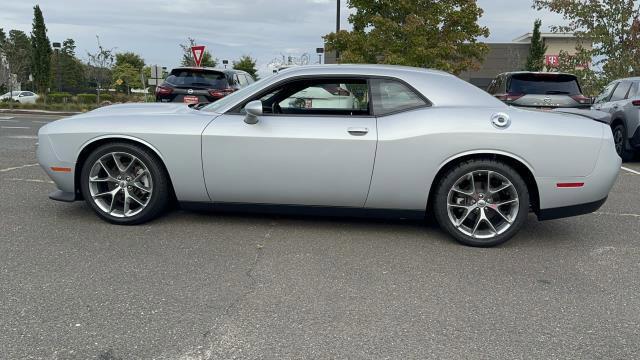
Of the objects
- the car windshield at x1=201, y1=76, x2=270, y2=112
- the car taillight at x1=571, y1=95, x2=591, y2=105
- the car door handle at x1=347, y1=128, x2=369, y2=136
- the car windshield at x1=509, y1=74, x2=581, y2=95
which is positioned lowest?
the car door handle at x1=347, y1=128, x2=369, y2=136

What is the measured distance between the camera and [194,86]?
1270 centimetres

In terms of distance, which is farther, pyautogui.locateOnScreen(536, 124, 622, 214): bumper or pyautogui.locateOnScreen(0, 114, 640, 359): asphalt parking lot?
pyautogui.locateOnScreen(536, 124, 622, 214): bumper

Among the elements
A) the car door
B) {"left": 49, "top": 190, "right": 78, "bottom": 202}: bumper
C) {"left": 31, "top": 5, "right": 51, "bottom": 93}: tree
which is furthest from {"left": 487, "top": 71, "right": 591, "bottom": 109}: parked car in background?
{"left": 31, "top": 5, "right": 51, "bottom": 93}: tree

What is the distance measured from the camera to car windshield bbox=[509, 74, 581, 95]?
995cm

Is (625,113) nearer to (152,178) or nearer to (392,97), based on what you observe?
(392,97)

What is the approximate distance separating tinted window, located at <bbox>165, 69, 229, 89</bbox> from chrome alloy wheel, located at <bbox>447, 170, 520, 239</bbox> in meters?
9.44

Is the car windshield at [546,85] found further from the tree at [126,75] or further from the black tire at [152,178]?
the tree at [126,75]

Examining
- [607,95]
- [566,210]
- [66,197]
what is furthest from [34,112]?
[566,210]

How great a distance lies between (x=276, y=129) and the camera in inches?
171

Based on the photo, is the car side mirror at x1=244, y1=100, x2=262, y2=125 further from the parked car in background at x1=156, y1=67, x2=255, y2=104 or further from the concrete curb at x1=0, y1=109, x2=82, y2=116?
the concrete curb at x1=0, y1=109, x2=82, y2=116

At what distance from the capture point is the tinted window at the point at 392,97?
4391 millimetres

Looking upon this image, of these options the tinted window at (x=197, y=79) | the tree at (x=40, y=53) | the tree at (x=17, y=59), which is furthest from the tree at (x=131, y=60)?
the tinted window at (x=197, y=79)

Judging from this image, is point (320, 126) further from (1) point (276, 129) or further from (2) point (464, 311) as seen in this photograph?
(2) point (464, 311)

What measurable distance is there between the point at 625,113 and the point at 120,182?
28.5 ft
